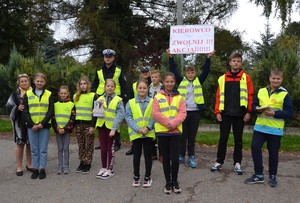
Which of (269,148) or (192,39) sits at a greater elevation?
(192,39)

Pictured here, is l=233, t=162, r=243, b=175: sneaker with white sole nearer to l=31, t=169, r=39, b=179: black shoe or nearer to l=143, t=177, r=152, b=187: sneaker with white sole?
l=143, t=177, r=152, b=187: sneaker with white sole

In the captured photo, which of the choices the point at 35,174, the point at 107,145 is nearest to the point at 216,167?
the point at 107,145

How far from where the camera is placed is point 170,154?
199 inches

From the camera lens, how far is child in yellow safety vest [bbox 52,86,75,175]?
6.00 meters

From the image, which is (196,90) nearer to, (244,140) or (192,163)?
(192,163)

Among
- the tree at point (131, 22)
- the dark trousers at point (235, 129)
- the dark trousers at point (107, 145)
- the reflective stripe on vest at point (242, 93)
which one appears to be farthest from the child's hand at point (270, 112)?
the tree at point (131, 22)

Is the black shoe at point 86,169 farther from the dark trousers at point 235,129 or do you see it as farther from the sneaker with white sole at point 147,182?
the dark trousers at point 235,129

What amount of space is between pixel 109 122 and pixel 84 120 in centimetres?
55

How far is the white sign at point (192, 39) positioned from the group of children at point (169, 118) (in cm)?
170

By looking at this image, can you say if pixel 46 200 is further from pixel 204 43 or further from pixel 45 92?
pixel 204 43

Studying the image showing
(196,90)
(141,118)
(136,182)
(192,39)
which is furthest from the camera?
(192,39)

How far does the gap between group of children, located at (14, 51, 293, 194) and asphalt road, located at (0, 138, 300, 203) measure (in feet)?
0.61

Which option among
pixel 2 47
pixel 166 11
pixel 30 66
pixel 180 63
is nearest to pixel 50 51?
pixel 2 47

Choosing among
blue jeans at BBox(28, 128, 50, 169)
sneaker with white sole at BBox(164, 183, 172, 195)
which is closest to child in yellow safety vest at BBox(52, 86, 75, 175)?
blue jeans at BBox(28, 128, 50, 169)
